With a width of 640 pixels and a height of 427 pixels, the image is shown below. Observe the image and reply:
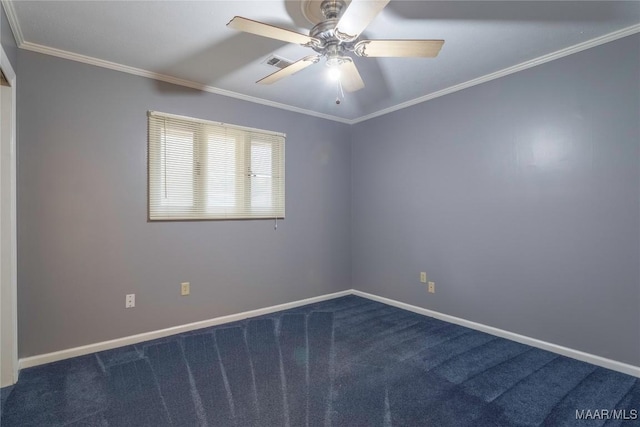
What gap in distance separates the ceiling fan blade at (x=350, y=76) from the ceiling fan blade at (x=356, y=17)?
30 cm

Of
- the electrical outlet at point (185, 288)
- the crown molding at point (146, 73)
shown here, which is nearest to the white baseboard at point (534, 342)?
the electrical outlet at point (185, 288)

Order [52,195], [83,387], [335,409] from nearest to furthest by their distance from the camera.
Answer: [335,409] < [83,387] < [52,195]

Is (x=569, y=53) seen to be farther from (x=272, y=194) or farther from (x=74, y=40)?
(x=74, y=40)

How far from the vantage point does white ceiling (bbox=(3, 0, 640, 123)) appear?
6.36 feet

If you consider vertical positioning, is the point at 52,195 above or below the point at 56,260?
above

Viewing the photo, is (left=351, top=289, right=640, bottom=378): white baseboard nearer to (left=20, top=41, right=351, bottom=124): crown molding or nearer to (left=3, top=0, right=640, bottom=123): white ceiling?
(left=3, top=0, right=640, bottom=123): white ceiling

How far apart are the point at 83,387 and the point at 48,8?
241 cm

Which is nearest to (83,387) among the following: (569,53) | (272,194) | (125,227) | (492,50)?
(125,227)

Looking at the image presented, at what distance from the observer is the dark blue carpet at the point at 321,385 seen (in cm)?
180

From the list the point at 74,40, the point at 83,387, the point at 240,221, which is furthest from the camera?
the point at 240,221

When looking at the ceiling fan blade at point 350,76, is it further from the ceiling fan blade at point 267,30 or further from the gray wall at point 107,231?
the gray wall at point 107,231

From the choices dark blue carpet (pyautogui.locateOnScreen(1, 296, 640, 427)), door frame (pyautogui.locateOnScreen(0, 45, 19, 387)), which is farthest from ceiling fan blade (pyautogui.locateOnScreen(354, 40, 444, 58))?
door frame (pyautogui.locateOnScreen(0, 45, 19, 387))

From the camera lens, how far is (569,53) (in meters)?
2.46

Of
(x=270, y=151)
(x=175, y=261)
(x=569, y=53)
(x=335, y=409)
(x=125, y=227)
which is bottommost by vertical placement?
(x=335, y=409)
